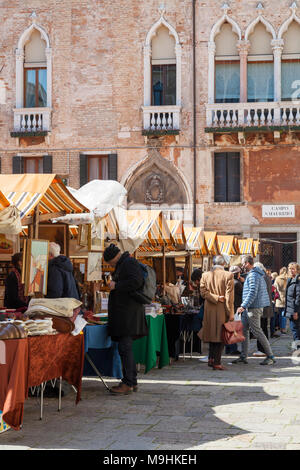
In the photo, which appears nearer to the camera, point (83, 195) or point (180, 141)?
point (83, 195)

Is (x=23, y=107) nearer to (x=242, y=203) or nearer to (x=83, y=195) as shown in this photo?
(x=242, y=203)

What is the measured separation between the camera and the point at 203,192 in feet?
74.6

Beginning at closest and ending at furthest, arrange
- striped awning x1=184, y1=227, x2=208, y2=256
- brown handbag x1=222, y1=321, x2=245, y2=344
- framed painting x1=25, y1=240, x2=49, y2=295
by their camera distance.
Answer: framed painting x1=25, y1=240, x2=49, y2=295 → brown handbag x1=222, y1=321, x2=245, y2=344 → striped awning x1=184, y1=227, x2=208, y2=256

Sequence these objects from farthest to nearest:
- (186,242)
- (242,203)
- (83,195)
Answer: (242,203), (186,242), (83,195)

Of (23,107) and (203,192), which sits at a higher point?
(23,107)

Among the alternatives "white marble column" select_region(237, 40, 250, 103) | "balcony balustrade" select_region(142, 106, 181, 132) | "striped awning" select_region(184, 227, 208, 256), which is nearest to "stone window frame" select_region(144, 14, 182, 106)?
"balcony balustrade" select_region(142, 106, 181, 132)

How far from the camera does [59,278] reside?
301 inches

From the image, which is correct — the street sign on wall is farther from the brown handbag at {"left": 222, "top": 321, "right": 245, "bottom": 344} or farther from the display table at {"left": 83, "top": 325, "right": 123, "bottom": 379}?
the display table at {"left": 83, "top": 325, "right": 123, "bottom": 379}

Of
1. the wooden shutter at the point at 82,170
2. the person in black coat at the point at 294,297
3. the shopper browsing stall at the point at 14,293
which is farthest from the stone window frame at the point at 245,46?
the shopper browsing stall at the point at 14,293

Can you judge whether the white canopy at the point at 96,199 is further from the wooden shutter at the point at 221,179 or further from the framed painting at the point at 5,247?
the wooden shutter at the point at 221,179

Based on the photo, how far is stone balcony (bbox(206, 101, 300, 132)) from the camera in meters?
22.2

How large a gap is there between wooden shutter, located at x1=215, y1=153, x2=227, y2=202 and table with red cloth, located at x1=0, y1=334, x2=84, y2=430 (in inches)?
643
